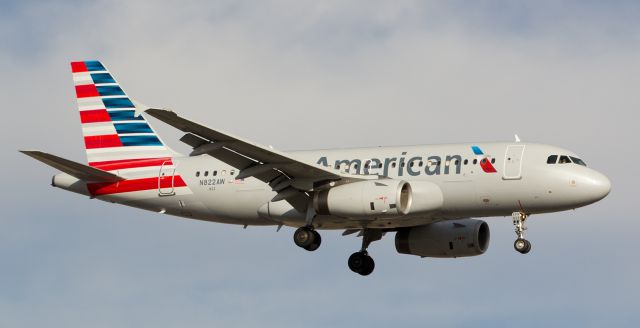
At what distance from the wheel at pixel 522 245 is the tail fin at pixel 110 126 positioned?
14750 mm

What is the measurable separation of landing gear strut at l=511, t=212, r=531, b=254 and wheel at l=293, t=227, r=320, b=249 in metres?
7.26

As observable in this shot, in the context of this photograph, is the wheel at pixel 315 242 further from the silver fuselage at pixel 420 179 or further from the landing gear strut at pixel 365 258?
the landing gear strut at pixel 365 258

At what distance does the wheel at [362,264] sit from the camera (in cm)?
5353

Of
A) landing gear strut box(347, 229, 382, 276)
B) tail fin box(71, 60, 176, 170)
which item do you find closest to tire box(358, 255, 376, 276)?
landing gear strut box(347, 229, 382, 276)

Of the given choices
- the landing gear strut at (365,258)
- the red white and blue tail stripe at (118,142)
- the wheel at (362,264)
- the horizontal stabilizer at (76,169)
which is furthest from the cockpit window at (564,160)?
the horizontal stabilizer at (76,169)

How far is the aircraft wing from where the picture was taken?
44.7 m

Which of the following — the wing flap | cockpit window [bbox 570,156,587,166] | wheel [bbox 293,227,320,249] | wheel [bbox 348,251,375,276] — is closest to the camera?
the wing flap

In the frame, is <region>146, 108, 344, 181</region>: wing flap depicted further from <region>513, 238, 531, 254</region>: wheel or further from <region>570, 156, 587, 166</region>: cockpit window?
<region>570, 156, 587, 166</region>: cockpit window

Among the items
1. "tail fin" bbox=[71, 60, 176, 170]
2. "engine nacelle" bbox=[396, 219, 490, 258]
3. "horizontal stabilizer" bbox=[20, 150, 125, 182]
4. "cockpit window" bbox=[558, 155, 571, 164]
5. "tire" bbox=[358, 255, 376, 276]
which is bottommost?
"tire" bbox=[358, 255, 376, 276]

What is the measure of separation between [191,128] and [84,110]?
14.2m

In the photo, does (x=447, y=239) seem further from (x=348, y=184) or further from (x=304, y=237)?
(x=304, y=237)

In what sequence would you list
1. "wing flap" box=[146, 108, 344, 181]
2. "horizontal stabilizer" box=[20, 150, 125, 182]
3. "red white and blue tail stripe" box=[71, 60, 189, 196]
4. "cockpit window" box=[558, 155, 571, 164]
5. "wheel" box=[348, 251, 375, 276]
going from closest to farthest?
"wing flap" box=[146, 108, 344, 181] < "cockpit window" box=[558, 155, 571, 164] < "horizontal stabilizer" box=[20, 150, 125, 182] < "red white and blue tail stripe" box=[71, 60, 189, 196] < "wheel" box=[348, 251, 375, 276]

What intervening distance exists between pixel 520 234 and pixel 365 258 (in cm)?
793

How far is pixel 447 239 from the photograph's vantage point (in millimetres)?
53062
